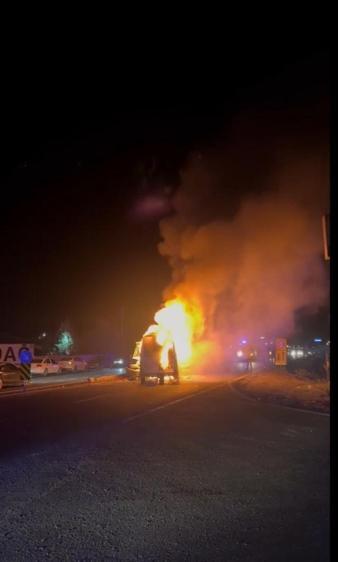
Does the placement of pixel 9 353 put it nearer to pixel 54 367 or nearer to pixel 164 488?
pixel 54 367

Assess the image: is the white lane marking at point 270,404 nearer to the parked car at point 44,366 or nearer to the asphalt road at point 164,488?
the asphalt road at point 164,488

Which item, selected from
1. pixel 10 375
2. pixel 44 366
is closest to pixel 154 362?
pixel 10 375

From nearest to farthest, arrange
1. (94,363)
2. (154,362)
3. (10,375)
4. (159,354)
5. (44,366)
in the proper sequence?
(10,375) < (154,362) < (159,354) < (44,366) < (94,363)

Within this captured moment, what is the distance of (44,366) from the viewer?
31219 millimetres

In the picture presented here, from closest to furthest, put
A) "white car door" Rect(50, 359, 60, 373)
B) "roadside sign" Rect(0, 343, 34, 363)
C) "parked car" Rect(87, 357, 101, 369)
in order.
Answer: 1. "roadside sign" Rect(0, 343, 34, 363)
2. "white car door" Rect(50, 359, 60, 373)
3. "parked car" Rect(87, 357, 101, 369)

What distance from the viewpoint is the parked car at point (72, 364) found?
118ft

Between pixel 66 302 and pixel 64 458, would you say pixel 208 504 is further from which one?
pixel 66 302

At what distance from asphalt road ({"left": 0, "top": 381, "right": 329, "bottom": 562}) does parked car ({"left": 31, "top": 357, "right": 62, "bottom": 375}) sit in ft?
64.9

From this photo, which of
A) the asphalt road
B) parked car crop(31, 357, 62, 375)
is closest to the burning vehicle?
parked car crop(31, 357, 62, 375)

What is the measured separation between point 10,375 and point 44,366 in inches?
414

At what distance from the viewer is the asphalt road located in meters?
4.43

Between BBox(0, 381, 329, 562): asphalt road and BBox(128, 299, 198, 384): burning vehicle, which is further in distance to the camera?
BBox(128, 299, 198, 384): burning vehicle

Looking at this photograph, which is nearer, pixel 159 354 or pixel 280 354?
pixel 280 354

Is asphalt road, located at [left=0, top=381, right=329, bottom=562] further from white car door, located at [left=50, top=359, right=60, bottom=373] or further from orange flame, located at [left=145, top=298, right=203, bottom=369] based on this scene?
white car door, located at [left=50, top=359, right=60, bottom=373]
